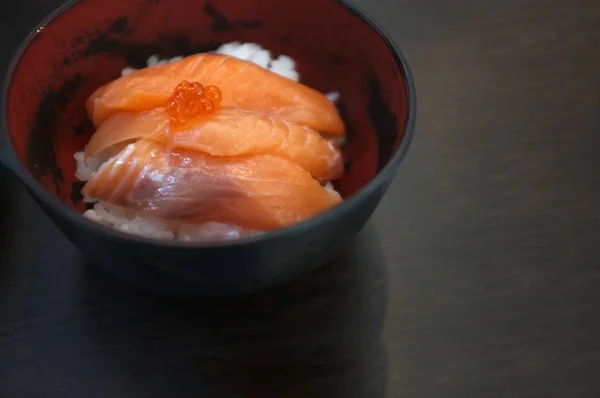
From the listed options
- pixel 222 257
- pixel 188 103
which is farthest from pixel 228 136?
pixel 222 257

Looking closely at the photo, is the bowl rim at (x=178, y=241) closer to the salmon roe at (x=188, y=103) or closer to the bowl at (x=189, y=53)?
the bowl at (x=189, y=53)

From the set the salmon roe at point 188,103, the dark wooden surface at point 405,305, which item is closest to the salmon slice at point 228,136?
the salmon roe at point 188,103

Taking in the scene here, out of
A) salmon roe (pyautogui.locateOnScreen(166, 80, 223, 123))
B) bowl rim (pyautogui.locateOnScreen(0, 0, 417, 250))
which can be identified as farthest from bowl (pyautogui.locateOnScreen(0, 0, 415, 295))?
salmon roe (pyautogui.locateOnScreen(166, 80, 223, 123))

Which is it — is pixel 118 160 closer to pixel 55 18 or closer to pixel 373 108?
pixel 55 18

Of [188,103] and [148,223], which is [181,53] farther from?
[148,223]

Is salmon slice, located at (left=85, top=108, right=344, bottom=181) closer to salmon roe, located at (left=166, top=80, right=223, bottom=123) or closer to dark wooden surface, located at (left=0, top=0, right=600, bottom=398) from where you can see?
salmon roe, located at (left=166, top=80, right=223, bottom=123)

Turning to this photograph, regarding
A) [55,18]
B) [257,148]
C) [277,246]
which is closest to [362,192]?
[277,246]

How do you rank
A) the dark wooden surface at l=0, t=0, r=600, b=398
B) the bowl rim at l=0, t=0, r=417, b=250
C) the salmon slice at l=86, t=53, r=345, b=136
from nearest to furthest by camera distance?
the bowl rim at l=0, t=0, r=417, b=250
the dark wooden surface at l=0, t=0, r=600, b=398
the salmon slice at l=86, t=53, r=345, b=136
